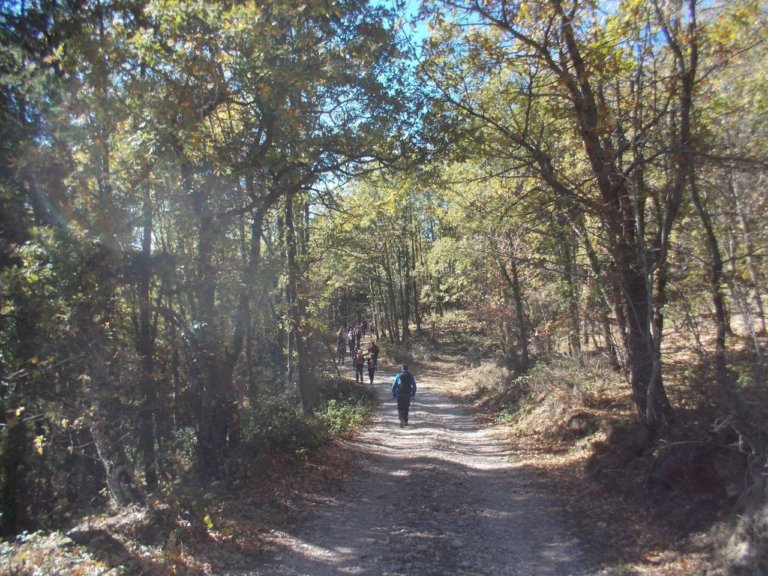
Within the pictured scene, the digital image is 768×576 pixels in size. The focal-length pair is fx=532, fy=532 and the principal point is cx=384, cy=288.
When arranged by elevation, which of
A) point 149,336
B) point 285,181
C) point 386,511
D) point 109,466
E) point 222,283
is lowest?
point 386,511

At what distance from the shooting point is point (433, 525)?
23.4ft

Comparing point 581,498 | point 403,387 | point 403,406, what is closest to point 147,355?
point 403,387

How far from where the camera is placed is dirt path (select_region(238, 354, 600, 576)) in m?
5.93

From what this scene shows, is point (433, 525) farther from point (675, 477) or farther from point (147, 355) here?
point (147, 355)

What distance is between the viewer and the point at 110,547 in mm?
5809

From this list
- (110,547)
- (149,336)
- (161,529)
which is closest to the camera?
(110,547)

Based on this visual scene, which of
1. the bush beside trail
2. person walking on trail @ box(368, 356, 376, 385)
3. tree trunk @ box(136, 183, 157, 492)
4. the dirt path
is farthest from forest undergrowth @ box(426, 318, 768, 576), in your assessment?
person walking on trail @ box(368, 356, 376, 385)

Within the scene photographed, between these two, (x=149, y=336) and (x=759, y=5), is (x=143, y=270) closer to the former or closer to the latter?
(x=149, y=336)

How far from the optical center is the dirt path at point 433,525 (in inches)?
233

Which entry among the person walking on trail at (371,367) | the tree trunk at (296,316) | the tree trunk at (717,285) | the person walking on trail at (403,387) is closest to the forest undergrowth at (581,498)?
the tree trunk at (717,285)

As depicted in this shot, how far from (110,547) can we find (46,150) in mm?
5691

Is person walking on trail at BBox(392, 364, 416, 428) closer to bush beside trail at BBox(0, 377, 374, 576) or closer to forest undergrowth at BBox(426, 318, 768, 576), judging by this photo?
bush beside trail at BBox(0, 377, 374, 576)

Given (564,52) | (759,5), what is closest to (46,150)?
(564,52)

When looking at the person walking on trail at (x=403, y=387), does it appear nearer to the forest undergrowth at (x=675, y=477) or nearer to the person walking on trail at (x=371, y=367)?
the forest undergrowth at (x=675, y=477)
